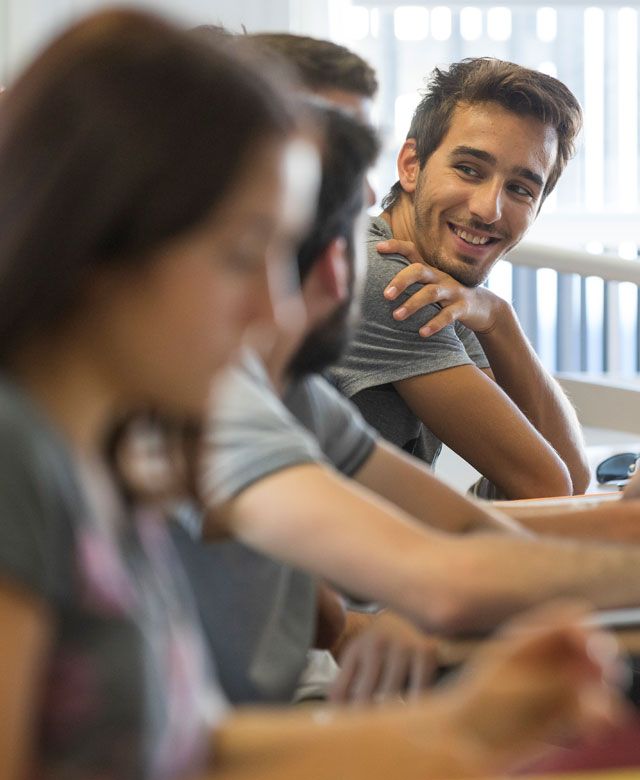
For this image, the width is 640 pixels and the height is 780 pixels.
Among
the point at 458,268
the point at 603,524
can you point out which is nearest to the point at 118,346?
the point at 603,524

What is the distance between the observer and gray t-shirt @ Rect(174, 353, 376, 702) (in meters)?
1.12

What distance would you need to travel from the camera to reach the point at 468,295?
216 cm

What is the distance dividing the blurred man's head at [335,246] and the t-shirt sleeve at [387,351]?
67 centimetres

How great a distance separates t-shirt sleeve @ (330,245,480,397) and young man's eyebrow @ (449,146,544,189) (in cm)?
31

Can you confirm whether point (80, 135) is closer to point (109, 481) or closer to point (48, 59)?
point (48, 59)

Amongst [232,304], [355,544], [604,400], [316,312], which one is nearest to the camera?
[232,304]

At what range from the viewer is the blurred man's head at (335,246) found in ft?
4.17

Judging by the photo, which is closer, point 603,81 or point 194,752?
point 194,752

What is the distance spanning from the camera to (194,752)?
2.42 feet

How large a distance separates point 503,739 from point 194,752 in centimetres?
17

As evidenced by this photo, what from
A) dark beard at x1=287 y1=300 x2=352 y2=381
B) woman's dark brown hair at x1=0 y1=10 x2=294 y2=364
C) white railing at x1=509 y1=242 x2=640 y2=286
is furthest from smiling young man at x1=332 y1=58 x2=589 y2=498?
woman's dark brown hair at x1=0 y1=10 x2=294 y2=364

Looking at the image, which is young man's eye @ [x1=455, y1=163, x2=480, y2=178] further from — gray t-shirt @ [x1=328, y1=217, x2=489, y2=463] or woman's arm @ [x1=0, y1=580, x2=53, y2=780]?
woman's arm @ [x1=0, y1=580, x2=53, y2=780]

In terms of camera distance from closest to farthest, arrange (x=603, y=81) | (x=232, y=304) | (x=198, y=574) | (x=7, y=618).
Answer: (x=7, y=618) → (x=232, y=304) → (x=198, y=574) → (x=603, y=81)

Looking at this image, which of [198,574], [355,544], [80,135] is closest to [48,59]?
[80,135]
